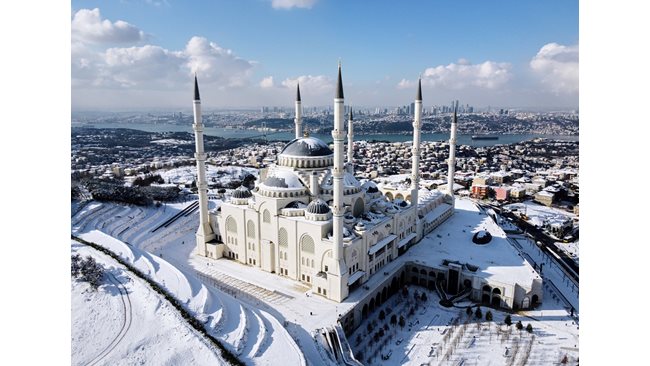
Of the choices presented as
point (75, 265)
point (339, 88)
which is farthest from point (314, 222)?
point (75, 265)

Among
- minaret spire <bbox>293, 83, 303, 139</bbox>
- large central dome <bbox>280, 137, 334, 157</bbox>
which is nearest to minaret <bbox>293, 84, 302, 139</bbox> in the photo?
minaret spire <bbox>293, 83, 303, 139</bbox>

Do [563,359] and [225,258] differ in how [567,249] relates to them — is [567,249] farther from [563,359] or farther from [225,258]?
[225,258]

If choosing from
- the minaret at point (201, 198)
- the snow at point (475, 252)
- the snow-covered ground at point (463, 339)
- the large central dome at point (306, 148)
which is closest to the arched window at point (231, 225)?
the minaret at point (201, 198)

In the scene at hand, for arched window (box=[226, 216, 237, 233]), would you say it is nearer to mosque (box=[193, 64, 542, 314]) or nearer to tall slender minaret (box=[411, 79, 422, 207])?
mosque (box=[193, 64, 542, 314])

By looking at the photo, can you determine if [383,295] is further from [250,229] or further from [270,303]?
[250,229]

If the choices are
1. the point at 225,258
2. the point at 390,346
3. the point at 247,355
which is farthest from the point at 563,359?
the point at 225,258

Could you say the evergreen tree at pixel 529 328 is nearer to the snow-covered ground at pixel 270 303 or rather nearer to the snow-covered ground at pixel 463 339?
the snow-covered ground at pixel 463 339
